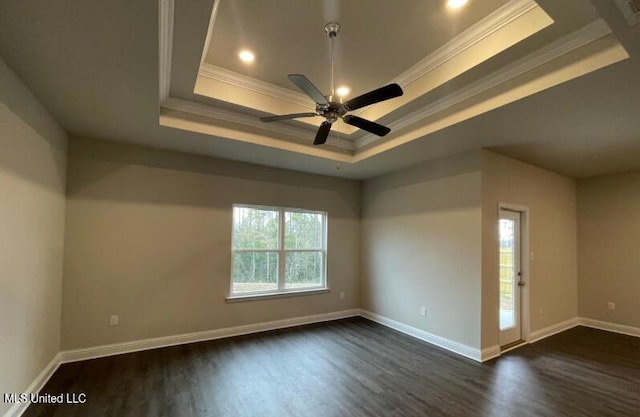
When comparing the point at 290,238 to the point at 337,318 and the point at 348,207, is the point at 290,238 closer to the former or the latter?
the point at 348,207

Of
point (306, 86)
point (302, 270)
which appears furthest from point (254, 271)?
point (306, 86)

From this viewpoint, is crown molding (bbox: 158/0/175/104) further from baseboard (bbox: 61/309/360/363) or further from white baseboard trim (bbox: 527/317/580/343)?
white baseboard trim (bbox: 527/317/580/343)

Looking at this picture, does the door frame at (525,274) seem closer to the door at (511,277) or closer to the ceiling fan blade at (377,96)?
the door at (511,277)

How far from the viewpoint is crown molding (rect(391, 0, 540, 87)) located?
7.50ft

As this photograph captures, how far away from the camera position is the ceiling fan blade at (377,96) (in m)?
2.13

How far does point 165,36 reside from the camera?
2.18 meters

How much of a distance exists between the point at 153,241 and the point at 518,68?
4.56 meters

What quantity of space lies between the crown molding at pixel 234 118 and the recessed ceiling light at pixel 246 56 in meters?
0.72

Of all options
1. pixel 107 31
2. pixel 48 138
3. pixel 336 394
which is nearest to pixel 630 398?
pixel 336 394

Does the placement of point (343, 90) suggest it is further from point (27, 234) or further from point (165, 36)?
point (27, 234)

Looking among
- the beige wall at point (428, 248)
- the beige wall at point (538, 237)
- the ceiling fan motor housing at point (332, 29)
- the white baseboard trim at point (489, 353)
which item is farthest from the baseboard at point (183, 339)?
the ceiling fan motor housing at point (332, 29)

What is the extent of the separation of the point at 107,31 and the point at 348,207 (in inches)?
182

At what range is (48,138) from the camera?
120 inches

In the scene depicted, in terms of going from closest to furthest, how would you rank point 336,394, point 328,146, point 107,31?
1. point 107,31
2. point 336,394
3. point 328,146
